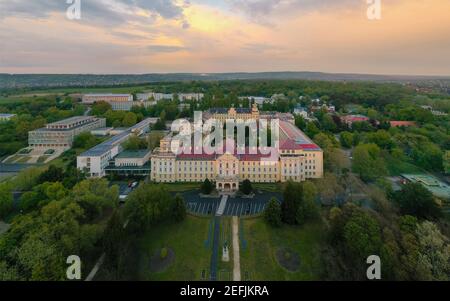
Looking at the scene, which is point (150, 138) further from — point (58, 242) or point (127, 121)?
point (58, 242)

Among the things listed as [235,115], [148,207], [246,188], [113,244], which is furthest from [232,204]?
[235,115]

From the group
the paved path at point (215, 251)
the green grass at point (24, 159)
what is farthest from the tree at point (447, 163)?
the green grass at point (24, 159)

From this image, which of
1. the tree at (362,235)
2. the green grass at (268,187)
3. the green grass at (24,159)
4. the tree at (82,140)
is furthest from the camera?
the tree at (82,140)

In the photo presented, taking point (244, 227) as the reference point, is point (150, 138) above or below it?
above

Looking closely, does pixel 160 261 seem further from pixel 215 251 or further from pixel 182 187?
pixel 182 187

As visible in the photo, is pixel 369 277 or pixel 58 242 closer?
pixel 369 277

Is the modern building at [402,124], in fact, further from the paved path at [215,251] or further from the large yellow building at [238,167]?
the paved path at [215,251]
